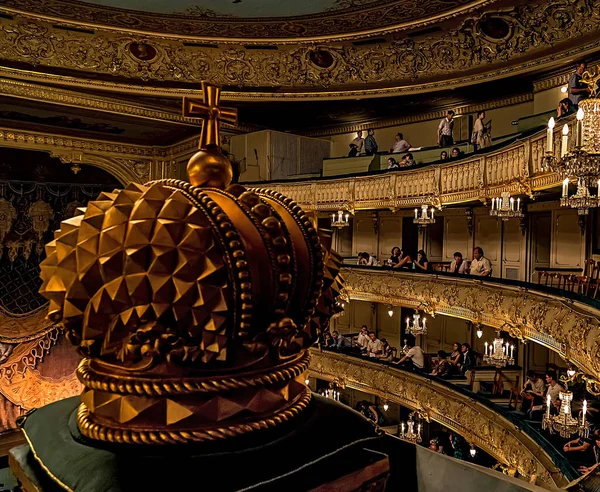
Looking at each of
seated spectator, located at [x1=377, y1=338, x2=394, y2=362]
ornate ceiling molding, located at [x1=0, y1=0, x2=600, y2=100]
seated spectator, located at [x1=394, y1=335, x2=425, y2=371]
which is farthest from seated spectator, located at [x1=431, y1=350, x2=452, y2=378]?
ornate ceiling molding, located at [x1=0, y1=0, x2=600, y2=100]

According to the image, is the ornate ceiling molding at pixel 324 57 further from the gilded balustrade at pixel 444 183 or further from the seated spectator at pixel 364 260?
the seated spectator at pixel 364 260

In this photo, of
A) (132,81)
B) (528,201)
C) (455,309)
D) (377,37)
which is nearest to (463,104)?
(377,37)

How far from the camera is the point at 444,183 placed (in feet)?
47.9

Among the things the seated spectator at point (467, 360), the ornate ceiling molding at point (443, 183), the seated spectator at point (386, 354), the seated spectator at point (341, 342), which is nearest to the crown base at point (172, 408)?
the ornate ceiling molding at point (443, 183)

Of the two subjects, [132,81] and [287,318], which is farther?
[132,81]

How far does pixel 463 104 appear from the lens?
19.0 m

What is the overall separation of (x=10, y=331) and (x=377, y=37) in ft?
53.3

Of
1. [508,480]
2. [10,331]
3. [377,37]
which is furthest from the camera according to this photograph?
[377,37]

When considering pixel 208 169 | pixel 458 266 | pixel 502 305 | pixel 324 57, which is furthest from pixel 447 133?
pixel 208 169

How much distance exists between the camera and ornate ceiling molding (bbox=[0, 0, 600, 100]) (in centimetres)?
1516

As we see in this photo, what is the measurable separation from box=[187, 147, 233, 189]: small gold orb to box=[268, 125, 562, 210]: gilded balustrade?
9.25 meters

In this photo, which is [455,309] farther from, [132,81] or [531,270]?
[132,81]

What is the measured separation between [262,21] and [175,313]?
1962 centimetres

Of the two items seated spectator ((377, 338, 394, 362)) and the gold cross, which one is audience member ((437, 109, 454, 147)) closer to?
seated spectator ((377, 338, 394, 362))
